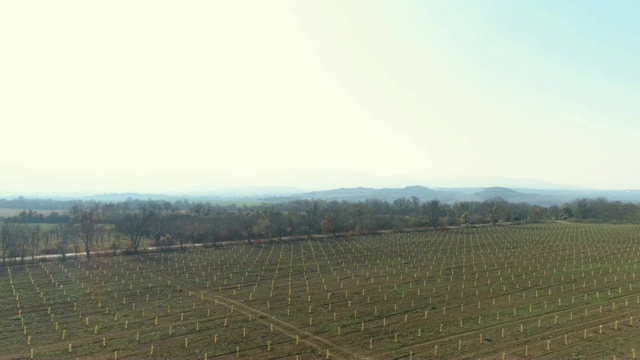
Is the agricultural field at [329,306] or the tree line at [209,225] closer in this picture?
the agricultural field at [329,306]

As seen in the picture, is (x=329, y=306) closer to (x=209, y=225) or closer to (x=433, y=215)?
(x=209, y=225)

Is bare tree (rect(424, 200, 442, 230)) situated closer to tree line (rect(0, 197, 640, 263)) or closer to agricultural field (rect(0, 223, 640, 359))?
tree line (rect(0, 197, 640, 263))

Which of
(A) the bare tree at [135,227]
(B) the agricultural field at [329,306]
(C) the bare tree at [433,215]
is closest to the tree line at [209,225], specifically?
(A) the bare tree at [135,227]

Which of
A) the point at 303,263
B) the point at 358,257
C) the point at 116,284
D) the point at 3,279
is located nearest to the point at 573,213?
the point at 358,257

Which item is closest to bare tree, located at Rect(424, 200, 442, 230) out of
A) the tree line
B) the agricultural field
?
the tree line

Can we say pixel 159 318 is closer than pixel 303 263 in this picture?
Yes

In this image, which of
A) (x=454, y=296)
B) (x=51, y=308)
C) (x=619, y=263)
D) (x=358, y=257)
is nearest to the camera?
(x=51, y=308)

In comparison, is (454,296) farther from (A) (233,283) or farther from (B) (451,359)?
(A) (233,283)

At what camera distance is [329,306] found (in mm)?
39250

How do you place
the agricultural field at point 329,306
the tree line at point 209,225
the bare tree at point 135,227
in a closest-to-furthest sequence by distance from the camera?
the agricultural field at point 329,306 < the tree line at point 209,225 < the bare tree at point 135,227

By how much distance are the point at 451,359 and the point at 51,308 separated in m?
37.0

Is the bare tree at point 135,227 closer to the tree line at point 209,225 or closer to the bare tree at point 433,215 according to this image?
the tree line at point 209,225

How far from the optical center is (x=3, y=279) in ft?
171

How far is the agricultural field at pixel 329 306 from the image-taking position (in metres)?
28.9
